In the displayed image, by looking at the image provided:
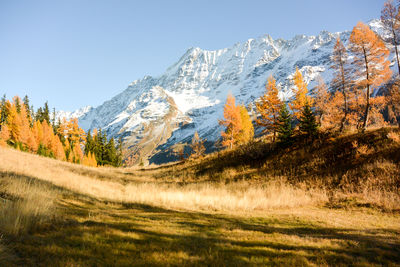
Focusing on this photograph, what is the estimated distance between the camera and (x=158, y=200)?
1084 centimetres

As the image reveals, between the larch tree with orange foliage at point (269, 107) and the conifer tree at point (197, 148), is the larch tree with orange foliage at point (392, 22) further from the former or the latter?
the conifer tree at point (197, 148)

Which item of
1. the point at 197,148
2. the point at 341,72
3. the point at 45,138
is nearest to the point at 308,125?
the point at 341,72

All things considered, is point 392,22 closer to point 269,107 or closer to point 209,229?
point 269,107

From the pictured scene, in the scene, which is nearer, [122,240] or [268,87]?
[122,240]

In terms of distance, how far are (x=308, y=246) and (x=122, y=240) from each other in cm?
416

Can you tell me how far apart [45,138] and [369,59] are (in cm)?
7423

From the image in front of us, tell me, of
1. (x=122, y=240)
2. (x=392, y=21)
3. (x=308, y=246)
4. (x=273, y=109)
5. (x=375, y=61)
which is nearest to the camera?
(x=122, y=240)

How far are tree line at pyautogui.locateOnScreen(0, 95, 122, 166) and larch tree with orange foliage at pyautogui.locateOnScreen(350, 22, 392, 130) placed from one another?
59.9m

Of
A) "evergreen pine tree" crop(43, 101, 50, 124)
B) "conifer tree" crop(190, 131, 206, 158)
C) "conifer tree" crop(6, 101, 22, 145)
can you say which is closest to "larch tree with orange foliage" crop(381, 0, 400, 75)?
"conifer tree" crop(190, 131, 206, 158)

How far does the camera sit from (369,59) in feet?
64.5

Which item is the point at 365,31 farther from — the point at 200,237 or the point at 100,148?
the point at 100,148

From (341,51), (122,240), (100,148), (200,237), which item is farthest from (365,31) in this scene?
(100,148)

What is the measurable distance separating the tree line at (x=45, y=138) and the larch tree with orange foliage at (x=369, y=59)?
2357 inches

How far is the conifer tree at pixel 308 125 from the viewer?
67.1 feet
